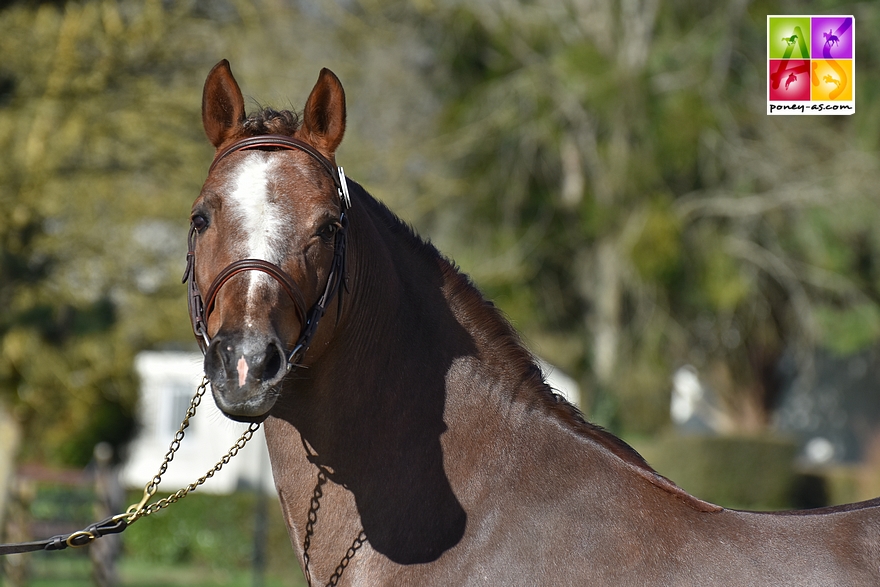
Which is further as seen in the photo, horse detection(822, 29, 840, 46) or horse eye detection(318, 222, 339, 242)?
horse detection(822, 29, 840, 46)

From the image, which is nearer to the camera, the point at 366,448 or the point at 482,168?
the point at 366,448

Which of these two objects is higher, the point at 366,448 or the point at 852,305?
the point at 366,448

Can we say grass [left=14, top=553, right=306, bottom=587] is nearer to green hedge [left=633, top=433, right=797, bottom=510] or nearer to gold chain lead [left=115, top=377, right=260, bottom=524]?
green hedge [left=633, top=433, right=797, bottom=510]

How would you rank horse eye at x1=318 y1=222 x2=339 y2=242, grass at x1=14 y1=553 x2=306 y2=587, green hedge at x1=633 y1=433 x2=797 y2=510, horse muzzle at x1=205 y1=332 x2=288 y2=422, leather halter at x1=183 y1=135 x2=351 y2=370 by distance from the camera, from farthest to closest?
green hedge at x1=633 y1=433 x2=797 y2=510, grass at x1=14 y1=553 x2=306 y2=587, horse eye at x1=318 y1=222 x2=339 y2=242, leather halter at x1=183 y1=135 x2=351 y2=370, horse muzzle at x1=205 y1=332 x2=288 y2=422

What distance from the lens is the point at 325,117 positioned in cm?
270

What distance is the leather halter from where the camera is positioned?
2367mm

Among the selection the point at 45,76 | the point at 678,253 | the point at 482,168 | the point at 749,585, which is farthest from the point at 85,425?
the point at 749,585

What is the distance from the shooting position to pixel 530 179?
19.3 m

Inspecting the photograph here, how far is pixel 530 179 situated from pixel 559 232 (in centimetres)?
127

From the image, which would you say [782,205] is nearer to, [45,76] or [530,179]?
[530,179]

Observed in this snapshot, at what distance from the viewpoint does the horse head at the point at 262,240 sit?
7.46 ft

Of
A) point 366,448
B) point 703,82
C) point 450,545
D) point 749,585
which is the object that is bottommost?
point 703,82

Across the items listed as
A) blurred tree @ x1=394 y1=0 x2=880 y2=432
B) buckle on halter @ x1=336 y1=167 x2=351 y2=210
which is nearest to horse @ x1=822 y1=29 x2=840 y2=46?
buckle on halter @ x1=336 y1=167 x2=351 y2=210

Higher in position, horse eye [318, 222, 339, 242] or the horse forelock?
the horse forelock
